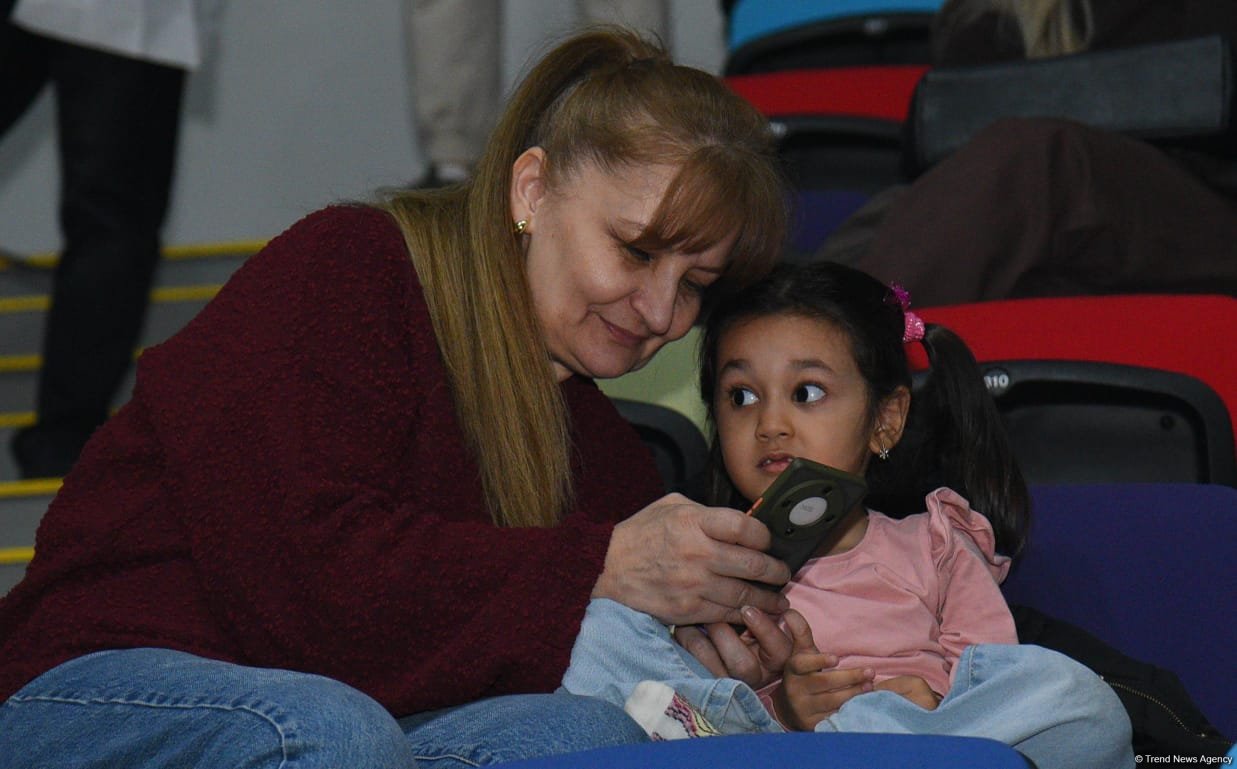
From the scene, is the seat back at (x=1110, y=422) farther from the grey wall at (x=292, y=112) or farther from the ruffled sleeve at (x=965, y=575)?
the grey wall at (x=292, y=112)

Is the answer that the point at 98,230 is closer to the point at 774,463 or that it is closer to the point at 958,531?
the point at 774,463

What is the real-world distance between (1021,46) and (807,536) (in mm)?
1779

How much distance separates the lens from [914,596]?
183 centimetres

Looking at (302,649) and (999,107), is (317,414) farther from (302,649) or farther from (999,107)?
(999,107)

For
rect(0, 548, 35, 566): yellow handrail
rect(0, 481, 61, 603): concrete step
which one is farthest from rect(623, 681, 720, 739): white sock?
rect(0, 481, 61, 603): concrete step

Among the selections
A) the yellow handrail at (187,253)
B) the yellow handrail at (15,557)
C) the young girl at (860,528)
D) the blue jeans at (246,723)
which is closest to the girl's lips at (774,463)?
the young girl at (860,528)

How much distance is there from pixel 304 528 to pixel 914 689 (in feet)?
2.04

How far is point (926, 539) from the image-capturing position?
6.15ft

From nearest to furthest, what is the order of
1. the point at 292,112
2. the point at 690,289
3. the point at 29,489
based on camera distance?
1. the point at 690,289
2. the point at 29,489
3. the point at 292,112

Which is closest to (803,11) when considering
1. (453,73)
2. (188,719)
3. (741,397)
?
(453,73)

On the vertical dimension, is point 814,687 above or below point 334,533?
below

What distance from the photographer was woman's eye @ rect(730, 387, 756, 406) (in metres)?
1.91

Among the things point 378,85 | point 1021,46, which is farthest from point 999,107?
point 378,85

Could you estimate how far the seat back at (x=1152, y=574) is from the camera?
5.45ft
